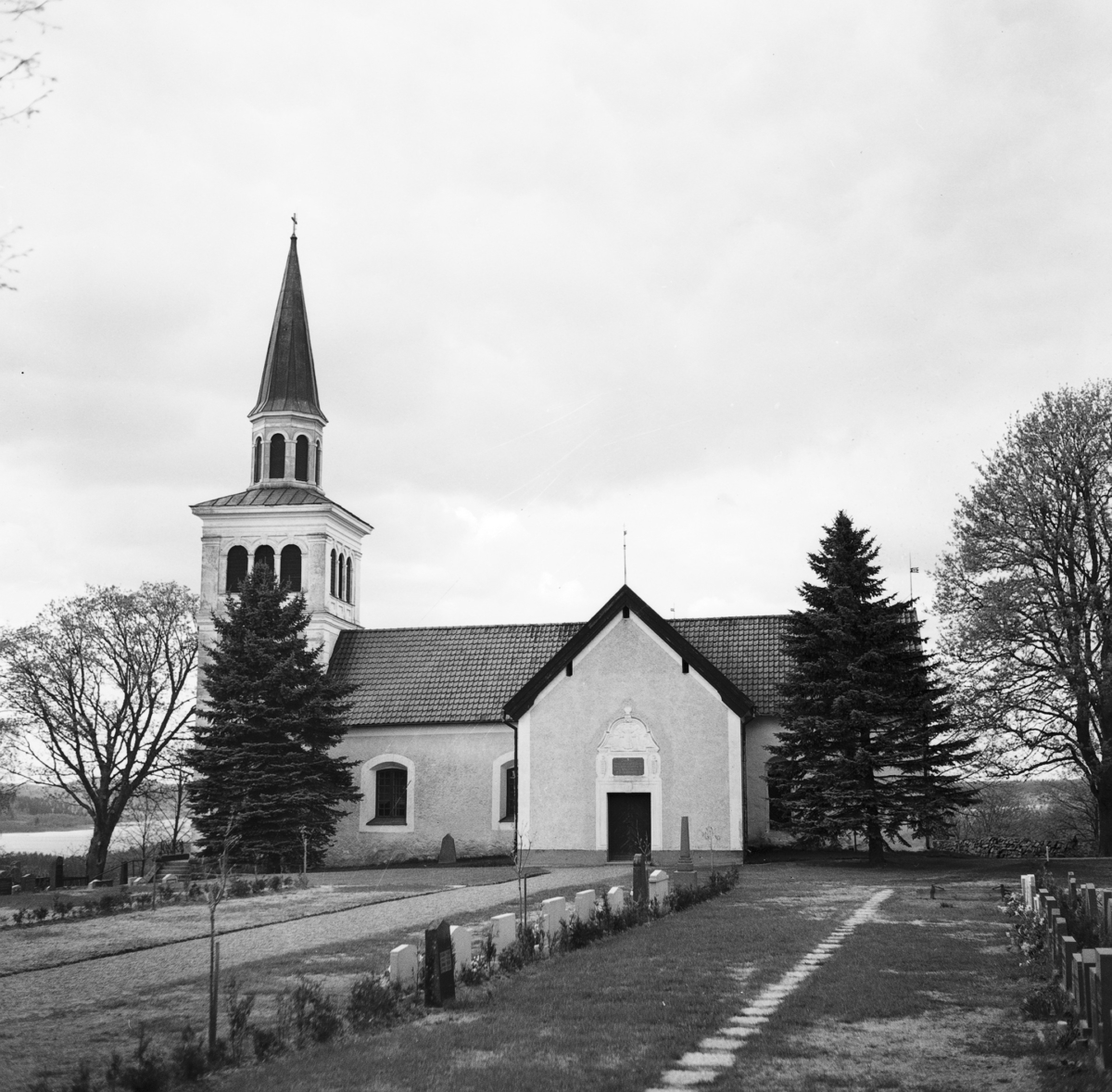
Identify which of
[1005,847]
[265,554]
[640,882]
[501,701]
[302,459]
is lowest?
[1005,847]

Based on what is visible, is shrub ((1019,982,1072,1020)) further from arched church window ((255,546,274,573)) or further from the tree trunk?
arched church window ((255,546,274,573))

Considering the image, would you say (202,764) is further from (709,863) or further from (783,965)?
(783,965)

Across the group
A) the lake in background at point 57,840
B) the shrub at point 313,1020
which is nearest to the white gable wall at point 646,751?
the shrub at point 313,1020

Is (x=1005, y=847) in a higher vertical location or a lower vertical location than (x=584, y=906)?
lower

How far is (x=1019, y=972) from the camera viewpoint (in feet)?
39.3

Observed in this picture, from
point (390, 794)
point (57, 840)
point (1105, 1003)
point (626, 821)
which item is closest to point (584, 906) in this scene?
point (1105, 1003)

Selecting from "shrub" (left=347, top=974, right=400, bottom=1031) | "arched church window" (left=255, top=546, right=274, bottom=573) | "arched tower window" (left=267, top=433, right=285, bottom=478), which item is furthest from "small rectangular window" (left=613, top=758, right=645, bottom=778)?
"shrub" (left=347, top=974, right=400, bottom=1031)

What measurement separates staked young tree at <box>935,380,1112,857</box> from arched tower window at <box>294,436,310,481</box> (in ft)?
70.2

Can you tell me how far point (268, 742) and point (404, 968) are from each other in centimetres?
2165

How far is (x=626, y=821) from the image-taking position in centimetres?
3111

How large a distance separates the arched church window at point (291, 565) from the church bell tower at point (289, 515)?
3 cm

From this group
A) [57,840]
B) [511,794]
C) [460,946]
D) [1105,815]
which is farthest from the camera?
[57,840]

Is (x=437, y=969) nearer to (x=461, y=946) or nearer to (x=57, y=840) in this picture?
(x=461, y=946)

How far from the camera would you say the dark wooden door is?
30953mm
